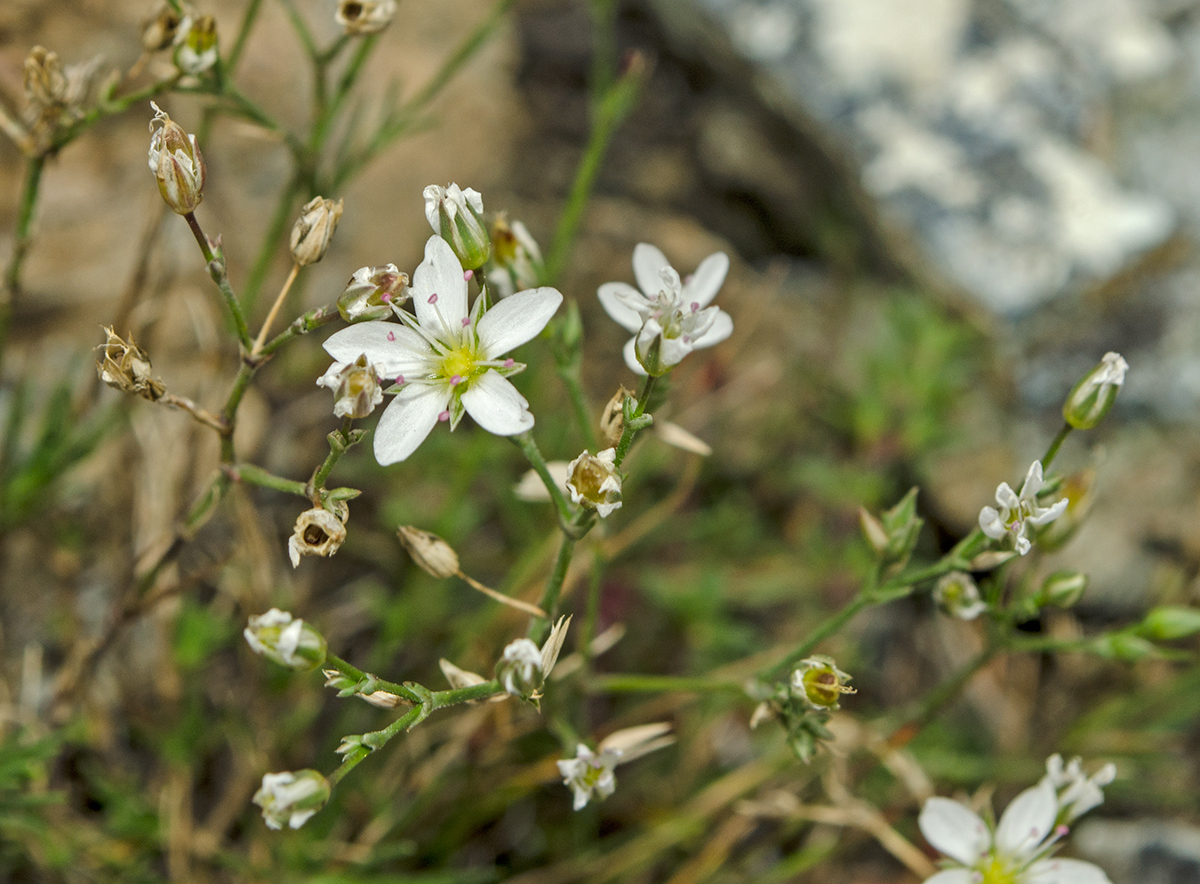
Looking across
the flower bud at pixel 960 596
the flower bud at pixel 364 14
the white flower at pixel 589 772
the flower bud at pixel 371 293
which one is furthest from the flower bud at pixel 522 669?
the flower bud at pixel 364 14

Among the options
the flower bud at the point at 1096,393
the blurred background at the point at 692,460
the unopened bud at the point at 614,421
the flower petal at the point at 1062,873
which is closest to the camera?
the unopened bud at the point at 614,421

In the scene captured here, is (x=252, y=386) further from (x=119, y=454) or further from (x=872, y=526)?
(x=872, y=526)

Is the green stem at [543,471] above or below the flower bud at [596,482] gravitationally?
below

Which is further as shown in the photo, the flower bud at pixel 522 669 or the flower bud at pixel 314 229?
the flower bud at pixel 314 229

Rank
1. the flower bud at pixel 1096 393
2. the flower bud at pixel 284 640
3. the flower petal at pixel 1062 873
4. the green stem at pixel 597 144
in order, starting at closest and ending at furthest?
the flower bud at pixel 284 640
the flower bud at pixel 1096 393
the flower petal at pixel 1062 873
the green stem at pixel 597 144

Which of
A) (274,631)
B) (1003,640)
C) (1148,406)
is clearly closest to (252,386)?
(274,631)

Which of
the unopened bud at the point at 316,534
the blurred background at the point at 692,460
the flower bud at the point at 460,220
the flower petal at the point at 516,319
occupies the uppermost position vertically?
the flower bud at the point at 460,220

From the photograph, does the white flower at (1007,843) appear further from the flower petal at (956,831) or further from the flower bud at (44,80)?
the flower bud at (44,80)

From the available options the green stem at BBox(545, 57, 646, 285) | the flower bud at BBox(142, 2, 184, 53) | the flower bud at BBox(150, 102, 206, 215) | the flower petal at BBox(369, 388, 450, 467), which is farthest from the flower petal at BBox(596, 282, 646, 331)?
the flower bud at BBox(142, 2, 184, 53)
